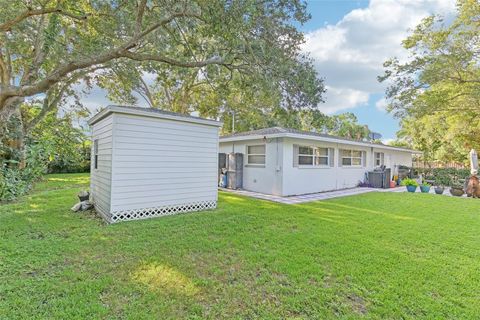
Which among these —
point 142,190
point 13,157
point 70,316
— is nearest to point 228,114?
point 13,157

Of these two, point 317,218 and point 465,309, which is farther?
point 317,218

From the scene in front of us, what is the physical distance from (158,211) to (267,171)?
5.49 metres

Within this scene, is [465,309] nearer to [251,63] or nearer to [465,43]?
[251,63]

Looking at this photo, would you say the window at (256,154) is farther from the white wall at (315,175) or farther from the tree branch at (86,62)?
the tree branch at (86,62)

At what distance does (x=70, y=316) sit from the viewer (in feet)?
7.89

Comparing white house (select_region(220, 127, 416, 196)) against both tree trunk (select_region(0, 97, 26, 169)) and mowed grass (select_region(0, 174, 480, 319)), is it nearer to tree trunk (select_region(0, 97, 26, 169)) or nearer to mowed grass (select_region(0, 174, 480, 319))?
mowed grass (select_region(0, 174, 480, 319))

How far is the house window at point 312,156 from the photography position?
1084 centimetres

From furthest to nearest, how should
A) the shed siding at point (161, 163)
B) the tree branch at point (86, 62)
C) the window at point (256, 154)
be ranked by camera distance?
1. the window at point (256, 154)
2. the shed siding at point (161, 163)
3. the tree branch at point (86, 62)

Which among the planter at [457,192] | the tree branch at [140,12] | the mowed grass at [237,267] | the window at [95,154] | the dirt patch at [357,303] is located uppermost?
the tree branch at [140,12]

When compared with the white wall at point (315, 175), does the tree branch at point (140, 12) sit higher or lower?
higher

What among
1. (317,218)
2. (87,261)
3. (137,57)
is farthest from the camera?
(317,218)

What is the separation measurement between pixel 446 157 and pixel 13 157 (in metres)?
30.0

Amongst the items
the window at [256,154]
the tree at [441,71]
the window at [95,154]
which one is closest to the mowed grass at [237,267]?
the window at [95,154]

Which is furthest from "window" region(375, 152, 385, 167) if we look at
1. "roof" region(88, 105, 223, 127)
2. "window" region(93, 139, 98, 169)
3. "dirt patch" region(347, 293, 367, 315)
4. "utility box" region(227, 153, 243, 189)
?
"window" region(93, 139, 98, 169)
